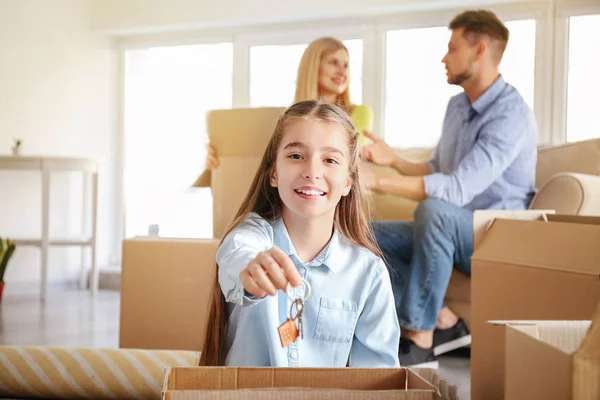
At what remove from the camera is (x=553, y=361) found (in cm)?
55

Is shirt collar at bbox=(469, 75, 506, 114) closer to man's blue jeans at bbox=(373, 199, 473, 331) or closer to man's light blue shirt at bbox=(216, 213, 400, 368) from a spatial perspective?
man's blue jeans at bbox=(373, 199, 473, 331)

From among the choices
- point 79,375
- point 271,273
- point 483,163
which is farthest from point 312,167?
point 483,163

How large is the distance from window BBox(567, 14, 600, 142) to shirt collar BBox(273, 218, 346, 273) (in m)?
2.92

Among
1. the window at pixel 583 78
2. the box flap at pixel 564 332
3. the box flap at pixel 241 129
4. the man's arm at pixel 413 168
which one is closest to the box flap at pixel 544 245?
the box flap at pixel 564 332

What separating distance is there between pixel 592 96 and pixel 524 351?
11.1 feet

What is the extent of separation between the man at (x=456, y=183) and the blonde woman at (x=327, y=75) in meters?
0.24

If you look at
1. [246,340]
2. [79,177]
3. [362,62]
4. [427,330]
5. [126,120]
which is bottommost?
[427,330]

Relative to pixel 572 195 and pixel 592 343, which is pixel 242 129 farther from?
pixel 592 343

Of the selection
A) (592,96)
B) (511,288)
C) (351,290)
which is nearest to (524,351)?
(351,290)

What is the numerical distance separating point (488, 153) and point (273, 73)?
2.50 m

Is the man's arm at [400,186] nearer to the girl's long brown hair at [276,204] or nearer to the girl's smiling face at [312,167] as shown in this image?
the girl's long brown hair at [276,204]

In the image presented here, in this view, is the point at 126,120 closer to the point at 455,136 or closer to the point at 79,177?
the point at 79,177

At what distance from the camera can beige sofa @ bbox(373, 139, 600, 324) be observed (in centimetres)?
205

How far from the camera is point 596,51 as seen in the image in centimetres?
363
